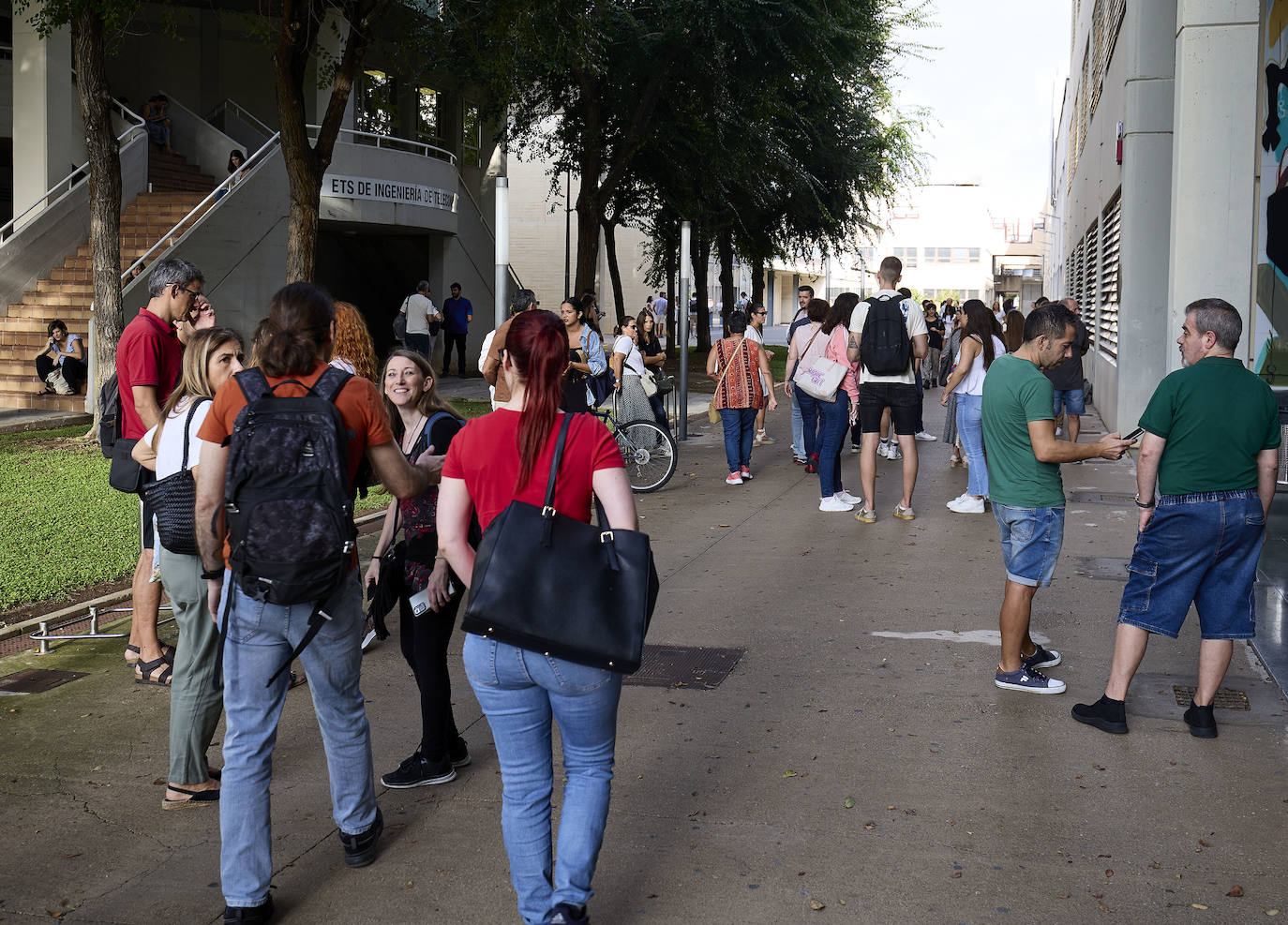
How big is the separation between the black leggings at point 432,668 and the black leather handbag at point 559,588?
1.61 meters

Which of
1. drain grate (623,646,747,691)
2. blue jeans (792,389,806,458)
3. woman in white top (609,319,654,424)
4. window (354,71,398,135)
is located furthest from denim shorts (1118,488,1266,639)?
window (354,71,398,135)

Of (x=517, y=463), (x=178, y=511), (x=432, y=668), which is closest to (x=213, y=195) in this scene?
(x=178, y=511)

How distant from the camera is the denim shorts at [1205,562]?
16.6ft

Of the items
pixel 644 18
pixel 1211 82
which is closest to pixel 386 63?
pixel 644 18

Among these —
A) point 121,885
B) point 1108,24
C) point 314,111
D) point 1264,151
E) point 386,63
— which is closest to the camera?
point 121,885

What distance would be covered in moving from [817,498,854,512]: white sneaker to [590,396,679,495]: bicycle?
1.92m

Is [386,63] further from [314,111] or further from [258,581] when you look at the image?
[258,581]

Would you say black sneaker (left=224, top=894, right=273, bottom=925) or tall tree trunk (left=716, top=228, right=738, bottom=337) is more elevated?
tall tree trunk (left=716, top=228, right=738, bottom=337)

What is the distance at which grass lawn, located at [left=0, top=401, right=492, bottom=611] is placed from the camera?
8.00 meters

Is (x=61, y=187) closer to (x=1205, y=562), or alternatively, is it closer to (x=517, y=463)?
(x=1205, y=562)

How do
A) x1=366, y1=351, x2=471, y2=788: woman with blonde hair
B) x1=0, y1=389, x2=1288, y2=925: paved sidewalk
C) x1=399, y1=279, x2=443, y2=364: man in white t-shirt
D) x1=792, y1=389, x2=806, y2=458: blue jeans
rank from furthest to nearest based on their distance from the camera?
x1=399, y1=279, x2=443, y2=364: man in white t-shirt
x1=792, y1=389, x2=806, y2=458: blue jeans
x1=366, y1=351, x2=471, y2=788: woman with blonde hair
x1=0, y1=389, x2=1288, y2=925: paved sidewalk

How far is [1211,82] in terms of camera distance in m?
10.6

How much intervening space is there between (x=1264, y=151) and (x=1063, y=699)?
6.45 meters

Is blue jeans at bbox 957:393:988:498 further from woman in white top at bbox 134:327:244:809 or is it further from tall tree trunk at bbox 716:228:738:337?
tall tree trunk at bbox 716:228:738:337
